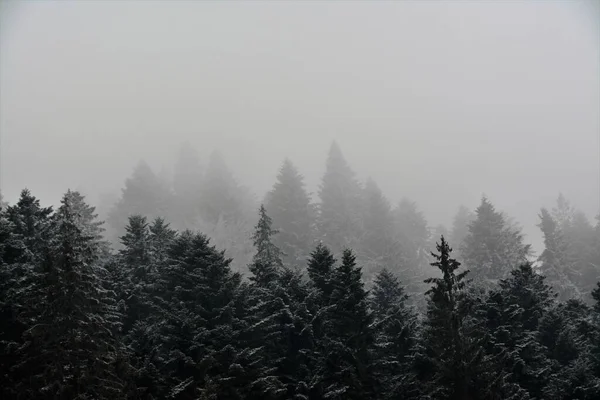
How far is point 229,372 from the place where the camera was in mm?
24938

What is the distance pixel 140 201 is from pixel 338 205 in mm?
31284

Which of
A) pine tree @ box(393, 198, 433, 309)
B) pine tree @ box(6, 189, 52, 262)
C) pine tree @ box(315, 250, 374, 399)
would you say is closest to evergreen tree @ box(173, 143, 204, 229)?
pine tree @ box(393, 198, 433, 309)

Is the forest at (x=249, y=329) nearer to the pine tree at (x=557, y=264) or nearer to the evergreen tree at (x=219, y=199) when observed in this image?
the pine tree at (x=557, y=264)

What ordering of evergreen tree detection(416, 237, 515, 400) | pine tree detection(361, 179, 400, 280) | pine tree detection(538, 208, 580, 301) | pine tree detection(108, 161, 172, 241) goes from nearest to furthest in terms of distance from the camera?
evergreen tree detection(416, 237, 515, 400) → pine tree detection(538, 208, 580, 301) → pine tree detection(361, 179, 400, 280) → pine tree detection(108, 161, 172, 241)

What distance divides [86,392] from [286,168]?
48.8 meters

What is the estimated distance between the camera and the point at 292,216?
6375cm

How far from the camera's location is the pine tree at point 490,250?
5530 cm

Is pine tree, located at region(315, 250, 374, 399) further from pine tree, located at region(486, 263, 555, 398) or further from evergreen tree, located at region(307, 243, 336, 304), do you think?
pine tree, located at region(486, 263, 555, 398)

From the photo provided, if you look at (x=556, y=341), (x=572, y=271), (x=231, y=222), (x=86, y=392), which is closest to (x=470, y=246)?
(x=572, y=271)

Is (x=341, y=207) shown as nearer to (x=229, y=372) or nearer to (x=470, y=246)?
(x=470, y=246)

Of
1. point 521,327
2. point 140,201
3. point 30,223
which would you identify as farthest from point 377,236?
point 30,223

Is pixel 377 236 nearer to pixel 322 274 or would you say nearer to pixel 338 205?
pixel 338 205

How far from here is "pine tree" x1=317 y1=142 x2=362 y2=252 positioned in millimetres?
63156

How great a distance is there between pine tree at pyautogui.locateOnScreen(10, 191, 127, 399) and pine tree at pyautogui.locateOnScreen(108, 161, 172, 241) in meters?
47.9
